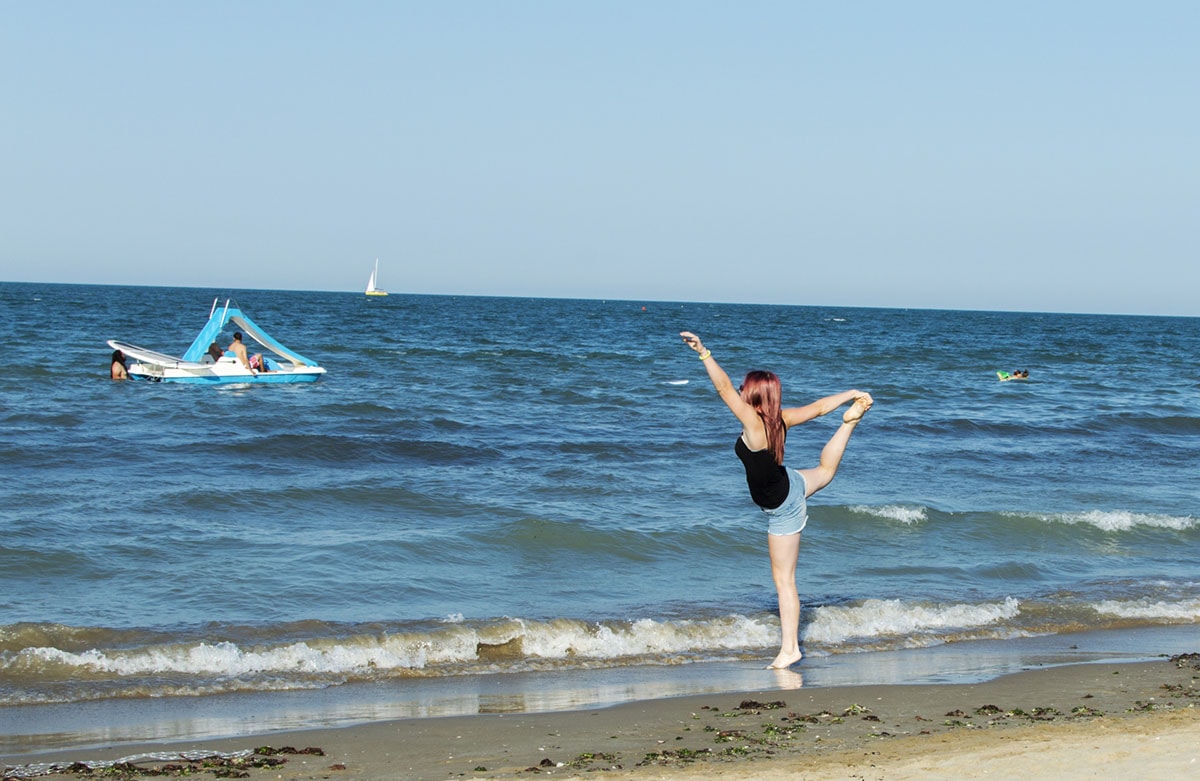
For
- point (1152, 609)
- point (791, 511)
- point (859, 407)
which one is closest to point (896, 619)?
point (1152, 609)

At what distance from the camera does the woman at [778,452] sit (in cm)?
605

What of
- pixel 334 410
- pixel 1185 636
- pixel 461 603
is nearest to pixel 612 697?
pixel 461 603

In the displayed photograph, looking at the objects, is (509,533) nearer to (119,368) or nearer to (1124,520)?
(1124,520)

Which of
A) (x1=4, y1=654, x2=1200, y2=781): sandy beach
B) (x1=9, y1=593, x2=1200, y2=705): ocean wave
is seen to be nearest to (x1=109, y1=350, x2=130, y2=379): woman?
(x1=9, y1=593, x2=1200, y2=705): ocean wave

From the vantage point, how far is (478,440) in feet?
59.8

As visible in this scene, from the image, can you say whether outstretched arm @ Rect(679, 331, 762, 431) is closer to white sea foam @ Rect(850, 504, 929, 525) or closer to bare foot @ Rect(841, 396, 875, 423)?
bare foot @ Rect(841, 396, 875, 423)

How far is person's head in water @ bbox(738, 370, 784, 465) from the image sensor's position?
611 cm

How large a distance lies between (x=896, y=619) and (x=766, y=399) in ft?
11.3

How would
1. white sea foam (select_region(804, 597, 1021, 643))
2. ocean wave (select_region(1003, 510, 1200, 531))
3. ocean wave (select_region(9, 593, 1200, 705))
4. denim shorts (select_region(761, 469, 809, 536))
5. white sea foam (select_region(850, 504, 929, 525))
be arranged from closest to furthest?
denim shorts (select_region(761, 469, 809, 536)) < ocean wave (select_region(9, 593, 1200, 705)) < white sea foam (select_region(804, 597, 1021, 643)) < white sea foam (select_region(850, 504, 929, 525)) < ocean wave (select_region(1003, 510, 1200, 531))

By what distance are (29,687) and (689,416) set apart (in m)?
16.3

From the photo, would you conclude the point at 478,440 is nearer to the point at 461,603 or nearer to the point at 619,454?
the point at 619,454

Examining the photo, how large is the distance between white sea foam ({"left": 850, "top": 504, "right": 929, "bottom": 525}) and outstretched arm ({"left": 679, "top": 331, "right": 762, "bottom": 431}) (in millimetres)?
7161

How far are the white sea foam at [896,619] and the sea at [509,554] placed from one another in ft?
0.10

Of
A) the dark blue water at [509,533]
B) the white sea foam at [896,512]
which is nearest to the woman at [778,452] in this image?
the dark blue water at [509,533]
